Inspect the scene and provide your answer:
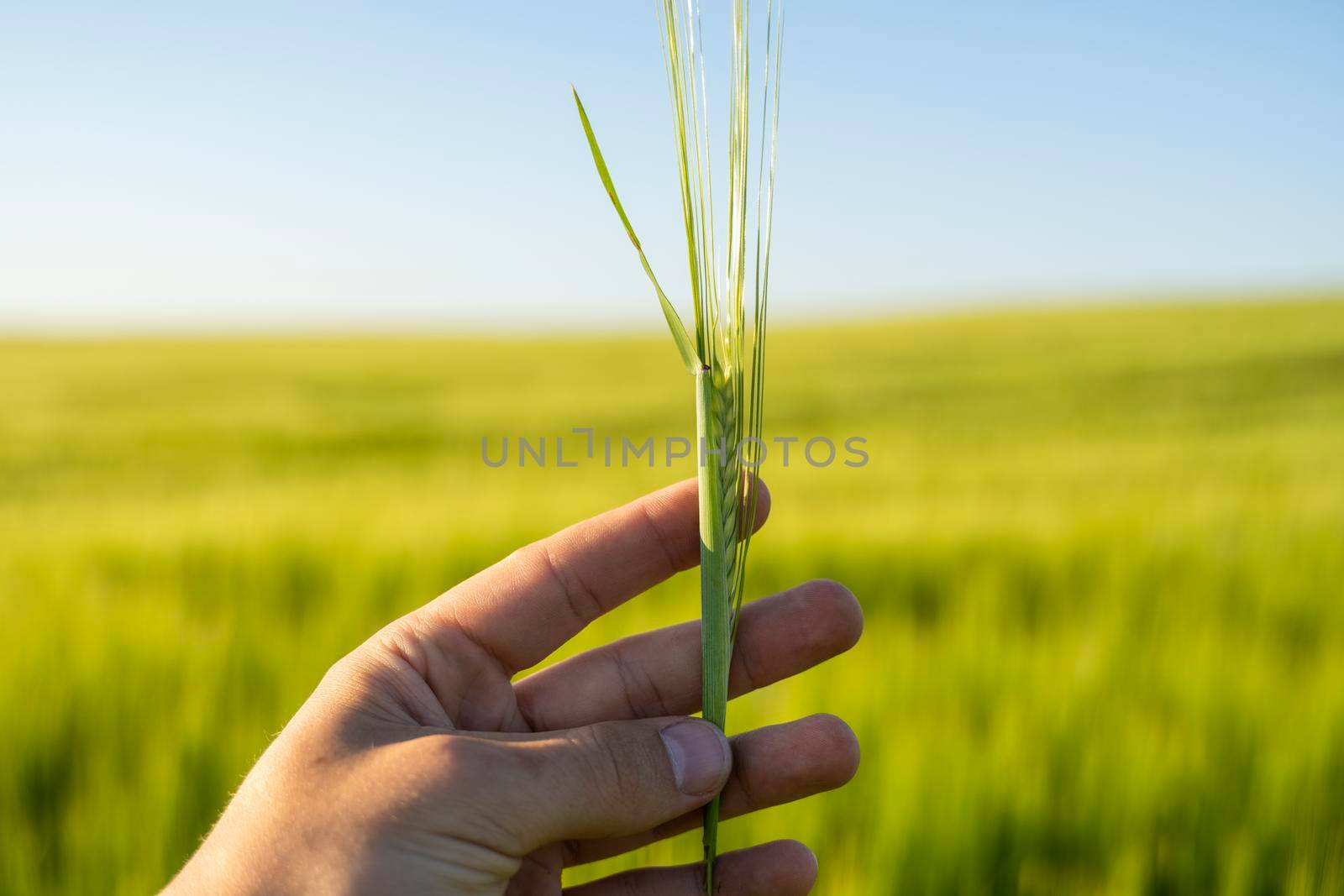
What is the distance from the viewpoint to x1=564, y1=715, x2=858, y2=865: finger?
1245 millimetres

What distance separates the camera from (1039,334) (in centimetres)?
1614

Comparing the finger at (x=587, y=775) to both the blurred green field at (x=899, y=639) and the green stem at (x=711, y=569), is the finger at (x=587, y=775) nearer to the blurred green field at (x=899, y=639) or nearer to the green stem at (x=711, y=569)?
the green stem at (x=711, y=569)

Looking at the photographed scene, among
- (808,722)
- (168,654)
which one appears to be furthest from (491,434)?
(808,722)

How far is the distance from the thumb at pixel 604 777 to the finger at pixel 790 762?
19 cm

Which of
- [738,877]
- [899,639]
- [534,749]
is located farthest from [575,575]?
[899,639]

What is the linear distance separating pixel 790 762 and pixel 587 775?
0.35m

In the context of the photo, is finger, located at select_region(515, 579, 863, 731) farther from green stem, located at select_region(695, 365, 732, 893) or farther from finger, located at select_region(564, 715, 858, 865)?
green stem, located at select_region(695, 365, 732, 893)

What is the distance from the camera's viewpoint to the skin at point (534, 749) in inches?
37.1

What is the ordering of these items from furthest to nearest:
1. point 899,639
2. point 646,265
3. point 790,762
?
point 899,639
point 790,762
point 646,265

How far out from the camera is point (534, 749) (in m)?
1.00

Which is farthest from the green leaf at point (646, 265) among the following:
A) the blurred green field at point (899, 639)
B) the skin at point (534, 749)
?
the blurred green field at point (899, 639)

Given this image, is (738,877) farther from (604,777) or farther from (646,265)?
(646,265)

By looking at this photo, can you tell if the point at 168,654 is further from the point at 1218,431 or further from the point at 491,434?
the point at 1218,431

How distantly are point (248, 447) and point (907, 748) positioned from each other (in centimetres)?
637
